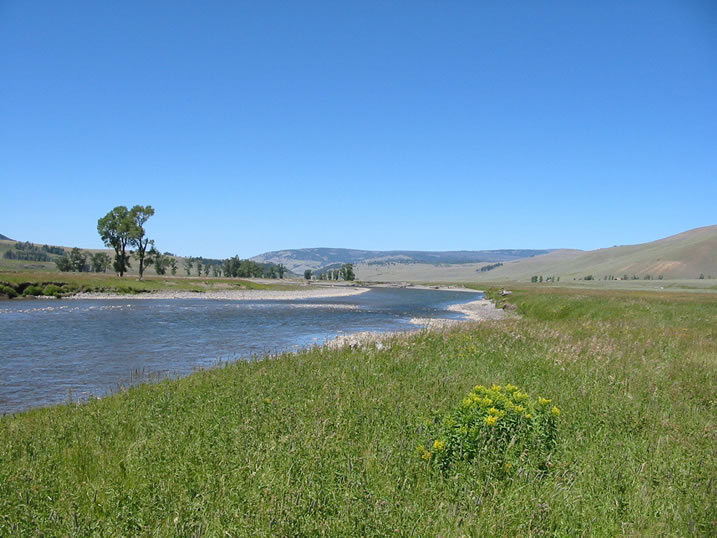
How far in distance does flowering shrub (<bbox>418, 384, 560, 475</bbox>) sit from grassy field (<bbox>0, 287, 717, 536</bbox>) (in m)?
0.18

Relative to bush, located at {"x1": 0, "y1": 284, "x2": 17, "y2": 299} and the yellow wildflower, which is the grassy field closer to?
the yellow wildflower

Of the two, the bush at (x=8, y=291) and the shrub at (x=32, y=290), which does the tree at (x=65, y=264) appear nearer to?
the shrub at (x=32, y=290)

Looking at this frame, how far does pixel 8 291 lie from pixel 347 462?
218ft

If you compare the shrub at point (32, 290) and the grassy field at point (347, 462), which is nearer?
the grassy field at point (347, 462)

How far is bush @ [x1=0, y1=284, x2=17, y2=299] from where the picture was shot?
55438 mm

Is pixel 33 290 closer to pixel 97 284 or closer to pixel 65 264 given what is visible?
pixel 97 284

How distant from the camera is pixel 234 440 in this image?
6.59 m

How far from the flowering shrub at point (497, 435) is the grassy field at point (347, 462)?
176 millimetres

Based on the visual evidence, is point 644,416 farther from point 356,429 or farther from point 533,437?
point 356,429

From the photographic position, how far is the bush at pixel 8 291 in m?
55.4

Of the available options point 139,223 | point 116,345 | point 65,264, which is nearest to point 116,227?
point 139,223

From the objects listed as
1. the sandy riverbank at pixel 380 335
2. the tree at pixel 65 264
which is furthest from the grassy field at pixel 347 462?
the tree at pixel 65 264

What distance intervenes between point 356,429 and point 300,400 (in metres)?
2.09

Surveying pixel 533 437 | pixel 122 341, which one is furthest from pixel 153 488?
pixel 122 341
